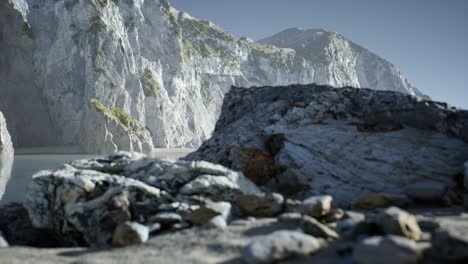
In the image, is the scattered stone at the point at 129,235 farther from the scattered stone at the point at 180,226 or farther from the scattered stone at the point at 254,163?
the scattered stone at the point at 254,163

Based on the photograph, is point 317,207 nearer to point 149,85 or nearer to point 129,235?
point 129,235

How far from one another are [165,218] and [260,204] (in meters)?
1.87

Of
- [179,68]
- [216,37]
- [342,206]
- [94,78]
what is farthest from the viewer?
[216,37]

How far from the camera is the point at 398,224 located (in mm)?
3926

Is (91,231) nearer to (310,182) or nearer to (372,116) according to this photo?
(310,182)

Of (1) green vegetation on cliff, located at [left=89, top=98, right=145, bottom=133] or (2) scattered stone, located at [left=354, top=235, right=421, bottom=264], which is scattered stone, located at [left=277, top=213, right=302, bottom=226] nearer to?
(2) scattered stone, located at [left=354, top=235, right=421, bottom=264]

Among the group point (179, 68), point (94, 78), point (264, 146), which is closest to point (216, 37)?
point (179, 68)

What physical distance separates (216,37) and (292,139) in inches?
6814

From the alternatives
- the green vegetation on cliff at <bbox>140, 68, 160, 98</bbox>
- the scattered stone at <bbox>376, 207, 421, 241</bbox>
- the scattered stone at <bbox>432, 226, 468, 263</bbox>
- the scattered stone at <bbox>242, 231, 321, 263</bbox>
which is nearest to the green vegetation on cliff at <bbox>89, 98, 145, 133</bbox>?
the green vegetation on cliff at <bbox>140, 68, 160, 98</bbox>

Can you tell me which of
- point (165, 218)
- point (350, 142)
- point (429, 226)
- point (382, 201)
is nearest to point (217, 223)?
point (165, 218)

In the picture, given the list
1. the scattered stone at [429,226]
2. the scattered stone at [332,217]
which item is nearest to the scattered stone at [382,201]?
the scattered stone at [332,217]

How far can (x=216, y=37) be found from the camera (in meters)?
174

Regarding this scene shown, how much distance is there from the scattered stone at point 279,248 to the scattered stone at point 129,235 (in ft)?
6.75

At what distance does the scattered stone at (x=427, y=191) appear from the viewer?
6.59 metres
